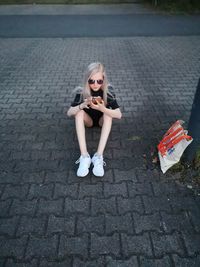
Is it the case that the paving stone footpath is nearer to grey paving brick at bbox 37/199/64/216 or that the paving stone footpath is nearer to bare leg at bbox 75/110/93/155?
grey paving brick at bbox 37/199/64/216

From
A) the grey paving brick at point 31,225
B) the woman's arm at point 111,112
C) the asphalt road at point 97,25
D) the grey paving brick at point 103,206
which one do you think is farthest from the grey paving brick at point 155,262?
the asphalt road at point 97,25

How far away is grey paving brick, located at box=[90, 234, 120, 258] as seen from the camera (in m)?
2.29

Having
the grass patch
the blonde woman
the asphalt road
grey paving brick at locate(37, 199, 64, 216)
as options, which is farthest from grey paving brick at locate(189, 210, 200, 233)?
the grass patch

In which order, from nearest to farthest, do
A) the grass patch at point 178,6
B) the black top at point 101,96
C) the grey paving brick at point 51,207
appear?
1. the grey paving brick at point 51,207
2. the black top at point 101,96
3. the grass patch at point 178,6

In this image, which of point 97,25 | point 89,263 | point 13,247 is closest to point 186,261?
point 89,263

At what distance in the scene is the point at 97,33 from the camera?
920 cm

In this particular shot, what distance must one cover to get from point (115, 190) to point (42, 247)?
951mm

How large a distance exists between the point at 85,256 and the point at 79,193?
2.36 feet

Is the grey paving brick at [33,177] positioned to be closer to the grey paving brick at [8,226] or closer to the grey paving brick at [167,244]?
the grey paving brick at [8,226]

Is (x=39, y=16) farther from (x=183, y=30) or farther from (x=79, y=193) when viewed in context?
(x=79, y=193)

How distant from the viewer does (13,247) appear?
233 cm

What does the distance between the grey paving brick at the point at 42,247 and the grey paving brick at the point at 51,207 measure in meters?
0.29

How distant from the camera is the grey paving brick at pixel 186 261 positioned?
2211 millimetres

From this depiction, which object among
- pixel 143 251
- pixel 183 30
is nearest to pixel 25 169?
pixel 143 251
